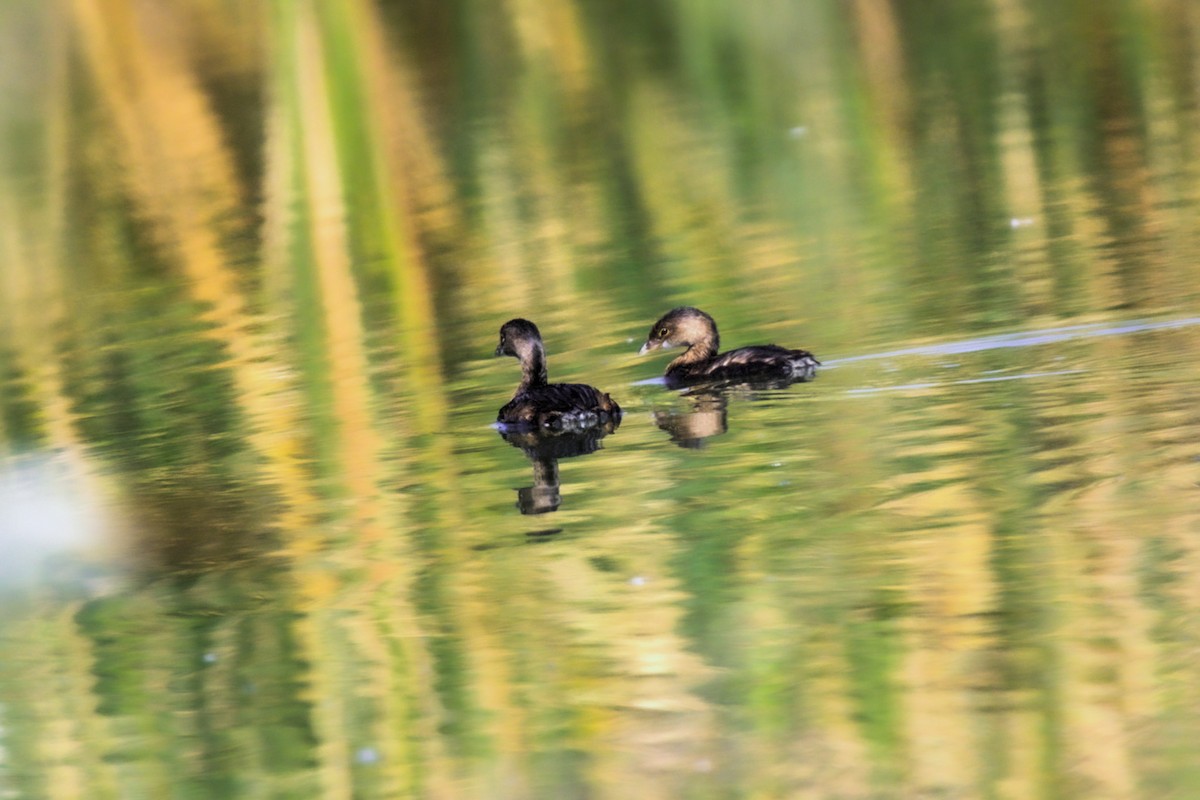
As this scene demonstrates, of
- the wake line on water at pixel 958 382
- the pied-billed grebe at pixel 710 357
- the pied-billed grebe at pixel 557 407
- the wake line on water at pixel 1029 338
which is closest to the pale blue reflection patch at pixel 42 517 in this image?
the pied-billed grebe at pixel 557 407

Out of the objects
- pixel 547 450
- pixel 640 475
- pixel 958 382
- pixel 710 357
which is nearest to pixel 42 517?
pixel 547 450

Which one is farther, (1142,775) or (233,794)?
(233,794)

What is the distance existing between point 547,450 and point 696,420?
70 cm

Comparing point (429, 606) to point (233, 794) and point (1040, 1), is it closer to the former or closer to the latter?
point (233, 794)

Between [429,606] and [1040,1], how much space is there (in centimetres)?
2208

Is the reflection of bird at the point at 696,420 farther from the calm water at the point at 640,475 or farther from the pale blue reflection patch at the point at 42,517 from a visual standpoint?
the pale blue reflection patch at the point at 42,517

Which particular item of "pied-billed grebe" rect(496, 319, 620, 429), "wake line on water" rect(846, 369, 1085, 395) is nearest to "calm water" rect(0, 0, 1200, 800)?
"wake line on water" rect(846, 369, 1085, 395)

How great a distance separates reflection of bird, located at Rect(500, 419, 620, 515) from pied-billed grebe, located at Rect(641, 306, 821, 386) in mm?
678

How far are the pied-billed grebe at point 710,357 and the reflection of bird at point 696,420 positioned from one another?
0.53ft

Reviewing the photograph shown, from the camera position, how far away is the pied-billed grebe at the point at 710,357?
969 cm

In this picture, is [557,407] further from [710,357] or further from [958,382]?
[958,382]

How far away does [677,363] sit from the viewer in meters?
10.5

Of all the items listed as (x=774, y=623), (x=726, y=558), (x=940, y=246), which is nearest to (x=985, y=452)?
(x=726, y=558)

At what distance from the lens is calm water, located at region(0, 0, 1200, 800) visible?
224 inches
